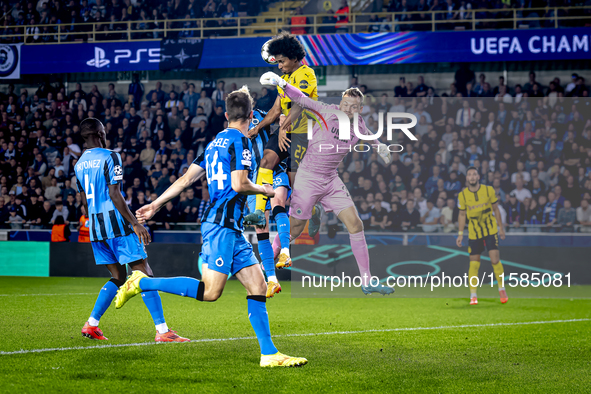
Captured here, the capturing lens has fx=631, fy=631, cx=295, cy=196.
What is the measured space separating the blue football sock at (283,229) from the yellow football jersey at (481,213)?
4.58 meters

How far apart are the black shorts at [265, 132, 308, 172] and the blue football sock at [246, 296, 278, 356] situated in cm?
207

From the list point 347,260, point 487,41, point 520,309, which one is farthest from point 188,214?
point 487,41

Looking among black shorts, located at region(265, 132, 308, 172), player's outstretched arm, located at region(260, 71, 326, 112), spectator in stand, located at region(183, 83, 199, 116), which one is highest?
spectator in stand, located at region(183, 83, 199, 116)

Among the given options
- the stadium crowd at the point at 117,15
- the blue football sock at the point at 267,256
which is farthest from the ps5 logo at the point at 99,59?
the blue football sock at the point at 267,256

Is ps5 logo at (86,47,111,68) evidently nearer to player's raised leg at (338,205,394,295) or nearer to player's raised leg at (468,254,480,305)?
player's raised leg at (468,254,480,305)

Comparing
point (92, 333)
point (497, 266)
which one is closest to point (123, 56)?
point (497, 266)

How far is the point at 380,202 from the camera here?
9.44m

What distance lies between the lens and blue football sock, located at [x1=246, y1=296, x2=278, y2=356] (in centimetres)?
498

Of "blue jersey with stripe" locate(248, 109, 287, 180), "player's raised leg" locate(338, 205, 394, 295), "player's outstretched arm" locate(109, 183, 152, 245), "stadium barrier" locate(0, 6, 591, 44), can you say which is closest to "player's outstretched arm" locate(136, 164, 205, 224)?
"player's outstretched arm" locate(109, 183, 152, 245)

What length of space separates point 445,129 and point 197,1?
953 centimetres

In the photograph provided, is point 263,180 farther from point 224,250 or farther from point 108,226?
point 224,250

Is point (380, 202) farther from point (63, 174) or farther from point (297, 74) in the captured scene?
point (63, 174)

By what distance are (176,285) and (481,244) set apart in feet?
21.4

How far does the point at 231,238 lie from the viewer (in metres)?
4.97
